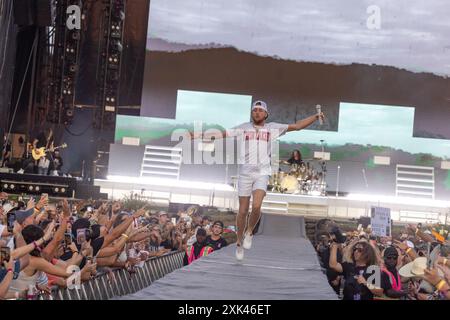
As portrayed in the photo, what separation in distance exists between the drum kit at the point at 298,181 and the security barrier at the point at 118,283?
9.46 meters

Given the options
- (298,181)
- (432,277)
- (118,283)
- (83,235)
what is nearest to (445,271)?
(432,277)

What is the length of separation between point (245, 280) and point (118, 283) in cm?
154

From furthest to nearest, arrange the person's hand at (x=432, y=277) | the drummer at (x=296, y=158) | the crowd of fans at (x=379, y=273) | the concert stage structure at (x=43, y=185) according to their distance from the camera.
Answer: the drummer at (x=296, y=158) < the concert stage structure at (x=43, y=185) < the crowd of fans at (x=379, y=273) < the person's hand at (x=432, y=277)

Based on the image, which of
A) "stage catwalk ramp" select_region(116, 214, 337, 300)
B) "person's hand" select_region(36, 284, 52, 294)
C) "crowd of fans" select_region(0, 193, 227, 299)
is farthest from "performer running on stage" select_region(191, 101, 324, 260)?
"person's hand" select_region(36, 284, 52, 294)

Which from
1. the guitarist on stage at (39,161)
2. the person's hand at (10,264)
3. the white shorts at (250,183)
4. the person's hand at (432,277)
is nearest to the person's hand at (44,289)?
the person's hand at (10,264)

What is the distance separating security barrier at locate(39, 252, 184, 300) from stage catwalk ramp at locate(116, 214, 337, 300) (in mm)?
671

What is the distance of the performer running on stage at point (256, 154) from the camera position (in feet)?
23.3

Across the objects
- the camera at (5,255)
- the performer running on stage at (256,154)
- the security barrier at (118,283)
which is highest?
the performer running on stage at (256,154)

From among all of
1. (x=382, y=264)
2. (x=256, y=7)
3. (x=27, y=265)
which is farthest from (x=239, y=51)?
(x=27, y=265)

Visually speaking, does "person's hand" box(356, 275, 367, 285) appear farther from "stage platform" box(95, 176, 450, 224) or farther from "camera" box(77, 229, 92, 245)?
"stage platform" box(95, 176, 450, 224)

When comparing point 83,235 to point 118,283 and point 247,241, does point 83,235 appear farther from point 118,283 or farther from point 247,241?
point 247,241

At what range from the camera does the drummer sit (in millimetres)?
19328

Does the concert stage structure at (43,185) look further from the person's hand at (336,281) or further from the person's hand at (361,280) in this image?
the person's hand at (361,280)

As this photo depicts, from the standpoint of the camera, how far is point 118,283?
6941 millimetres
